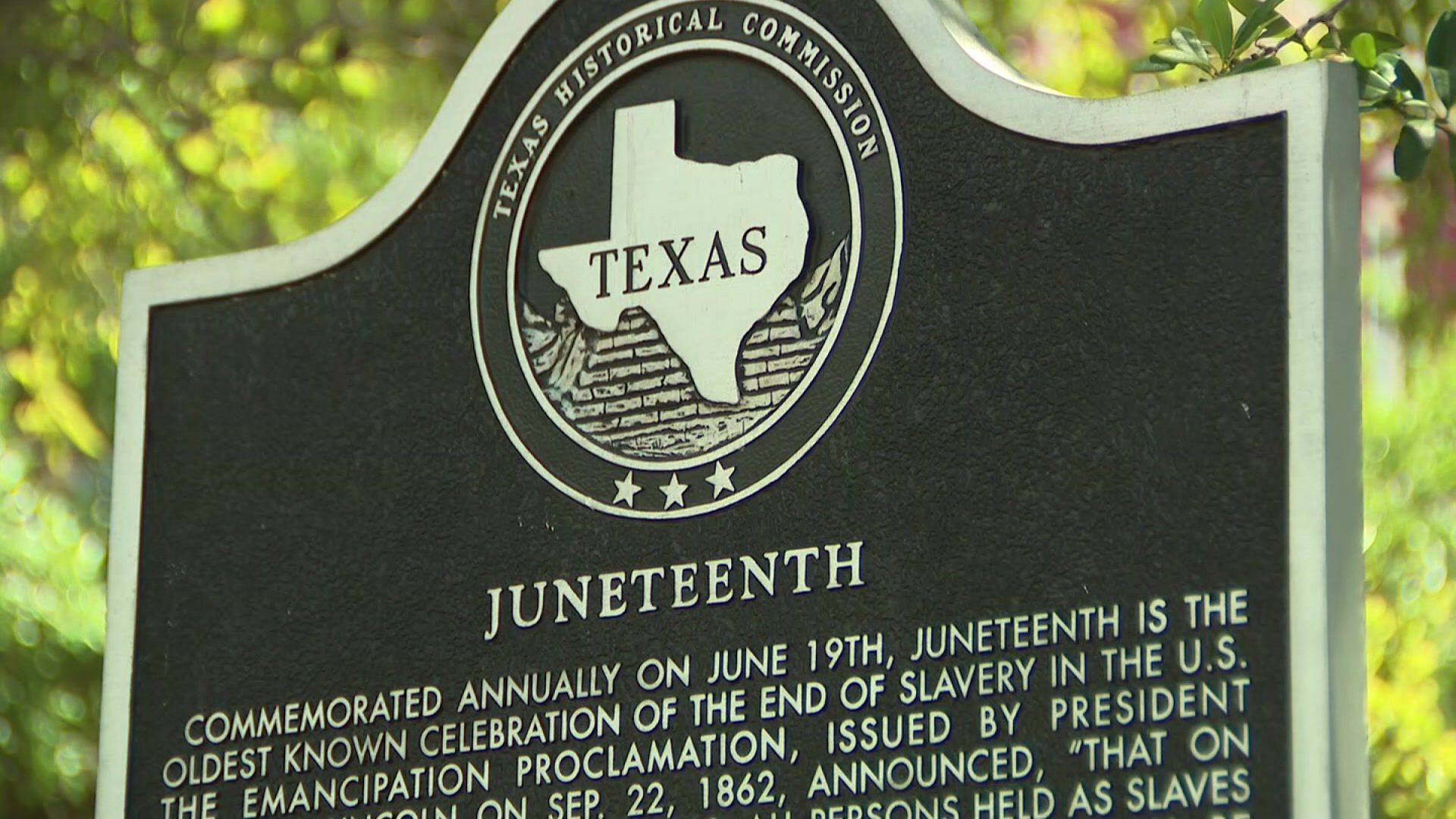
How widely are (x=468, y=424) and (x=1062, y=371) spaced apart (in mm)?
1409

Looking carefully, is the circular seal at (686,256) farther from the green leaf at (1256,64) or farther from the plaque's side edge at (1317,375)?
the green leaf at (1256,64)

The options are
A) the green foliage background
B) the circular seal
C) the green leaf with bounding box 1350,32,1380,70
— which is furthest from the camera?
the green foliage background

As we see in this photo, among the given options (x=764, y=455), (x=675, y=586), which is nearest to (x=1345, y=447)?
(x=764, y=455)

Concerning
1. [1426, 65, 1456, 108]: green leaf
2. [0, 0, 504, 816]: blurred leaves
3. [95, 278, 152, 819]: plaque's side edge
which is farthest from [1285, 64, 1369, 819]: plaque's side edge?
[0, 0, 504, 816]: blurred leaves

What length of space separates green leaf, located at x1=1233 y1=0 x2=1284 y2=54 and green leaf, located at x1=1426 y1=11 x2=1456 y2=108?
0.36 m

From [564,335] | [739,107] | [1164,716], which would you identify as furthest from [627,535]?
[1164,716]

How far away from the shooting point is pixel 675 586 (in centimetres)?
514

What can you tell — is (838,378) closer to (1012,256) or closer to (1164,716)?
(1012,256)

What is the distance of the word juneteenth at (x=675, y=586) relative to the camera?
495 centimetres

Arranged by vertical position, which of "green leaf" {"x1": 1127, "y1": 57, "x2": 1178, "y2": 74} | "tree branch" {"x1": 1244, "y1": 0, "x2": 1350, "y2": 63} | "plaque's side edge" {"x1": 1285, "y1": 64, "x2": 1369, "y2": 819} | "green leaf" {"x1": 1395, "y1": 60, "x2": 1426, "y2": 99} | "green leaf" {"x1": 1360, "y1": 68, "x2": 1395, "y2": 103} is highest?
"tree branch" {"x1": 1244, "y1": 0, "x2": 1350, "y2": 63}

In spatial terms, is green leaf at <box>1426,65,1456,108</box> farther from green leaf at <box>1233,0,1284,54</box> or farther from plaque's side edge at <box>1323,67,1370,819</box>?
plaque's side edge at <box>1323,67,1370,819</box>

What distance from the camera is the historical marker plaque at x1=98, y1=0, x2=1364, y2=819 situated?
179 inches

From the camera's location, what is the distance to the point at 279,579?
18.7 feet

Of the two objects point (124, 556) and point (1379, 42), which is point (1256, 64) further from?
point (124, 556)
